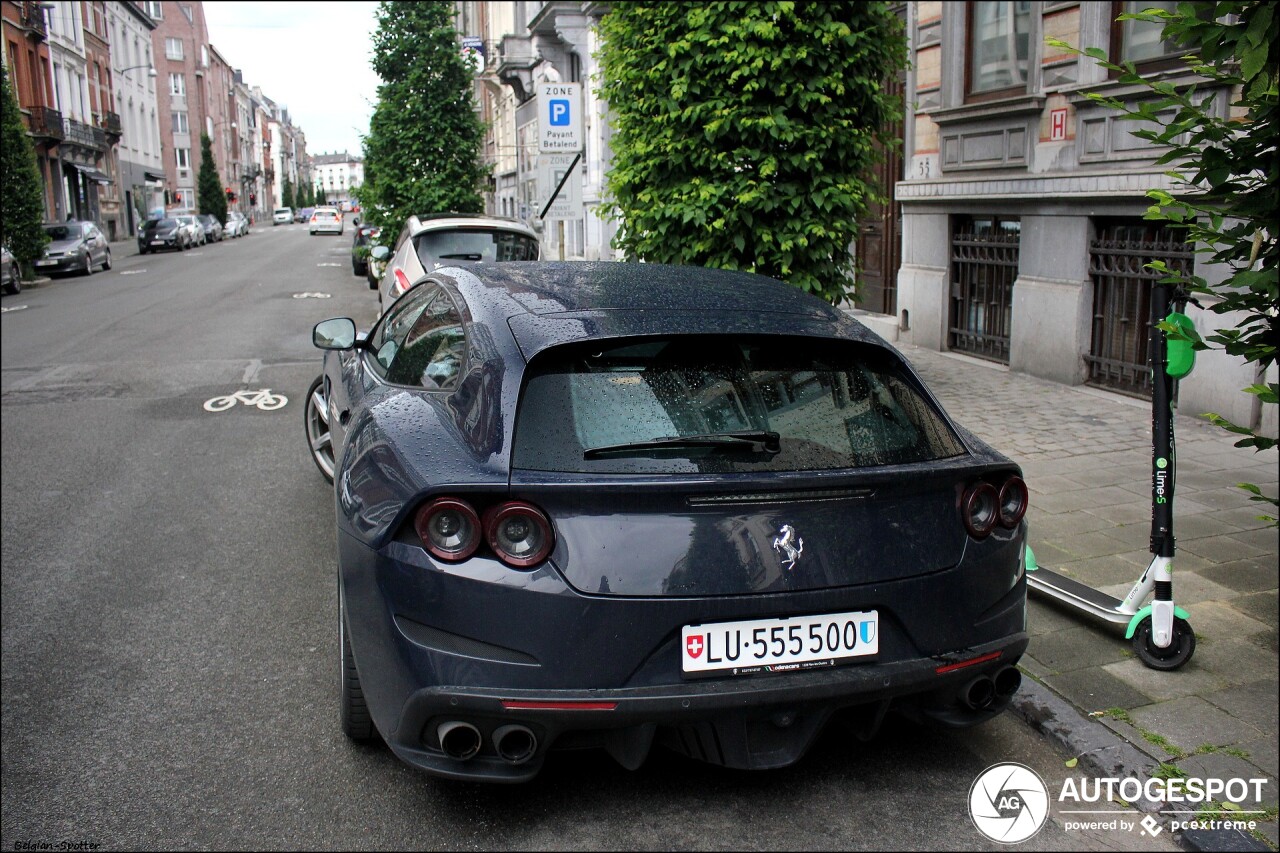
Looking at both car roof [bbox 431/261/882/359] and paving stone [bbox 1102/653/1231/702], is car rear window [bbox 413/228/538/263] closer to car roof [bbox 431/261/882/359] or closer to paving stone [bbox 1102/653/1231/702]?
car roof [bbox 431/261/882/359]

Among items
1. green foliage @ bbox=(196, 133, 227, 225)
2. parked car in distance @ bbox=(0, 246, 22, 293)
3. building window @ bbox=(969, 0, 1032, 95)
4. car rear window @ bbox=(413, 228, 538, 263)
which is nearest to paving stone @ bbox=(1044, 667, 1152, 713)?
car rear window @ bbox=(413, 228, 538, 263)

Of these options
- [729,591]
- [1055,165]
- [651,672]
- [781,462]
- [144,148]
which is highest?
[144,148]

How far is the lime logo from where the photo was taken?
3268 mm

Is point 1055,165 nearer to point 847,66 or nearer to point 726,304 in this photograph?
point 847,66

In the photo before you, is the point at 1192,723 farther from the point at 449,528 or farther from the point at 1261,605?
the point at 449,528

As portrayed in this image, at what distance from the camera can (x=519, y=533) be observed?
119 inches

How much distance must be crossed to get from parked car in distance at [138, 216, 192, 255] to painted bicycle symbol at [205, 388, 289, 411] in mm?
38503

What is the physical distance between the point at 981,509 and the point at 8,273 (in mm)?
27330

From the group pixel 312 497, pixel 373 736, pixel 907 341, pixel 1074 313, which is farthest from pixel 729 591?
pixel 907 341

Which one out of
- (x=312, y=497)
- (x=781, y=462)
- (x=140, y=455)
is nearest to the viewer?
(x=781, y=462)

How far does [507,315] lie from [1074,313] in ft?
26.2

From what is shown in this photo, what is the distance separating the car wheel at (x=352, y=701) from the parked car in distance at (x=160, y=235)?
46226 mm

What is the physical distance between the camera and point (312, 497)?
282 inches

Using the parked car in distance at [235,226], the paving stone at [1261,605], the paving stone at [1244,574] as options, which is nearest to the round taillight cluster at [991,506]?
the paving stone at [1261,605]
